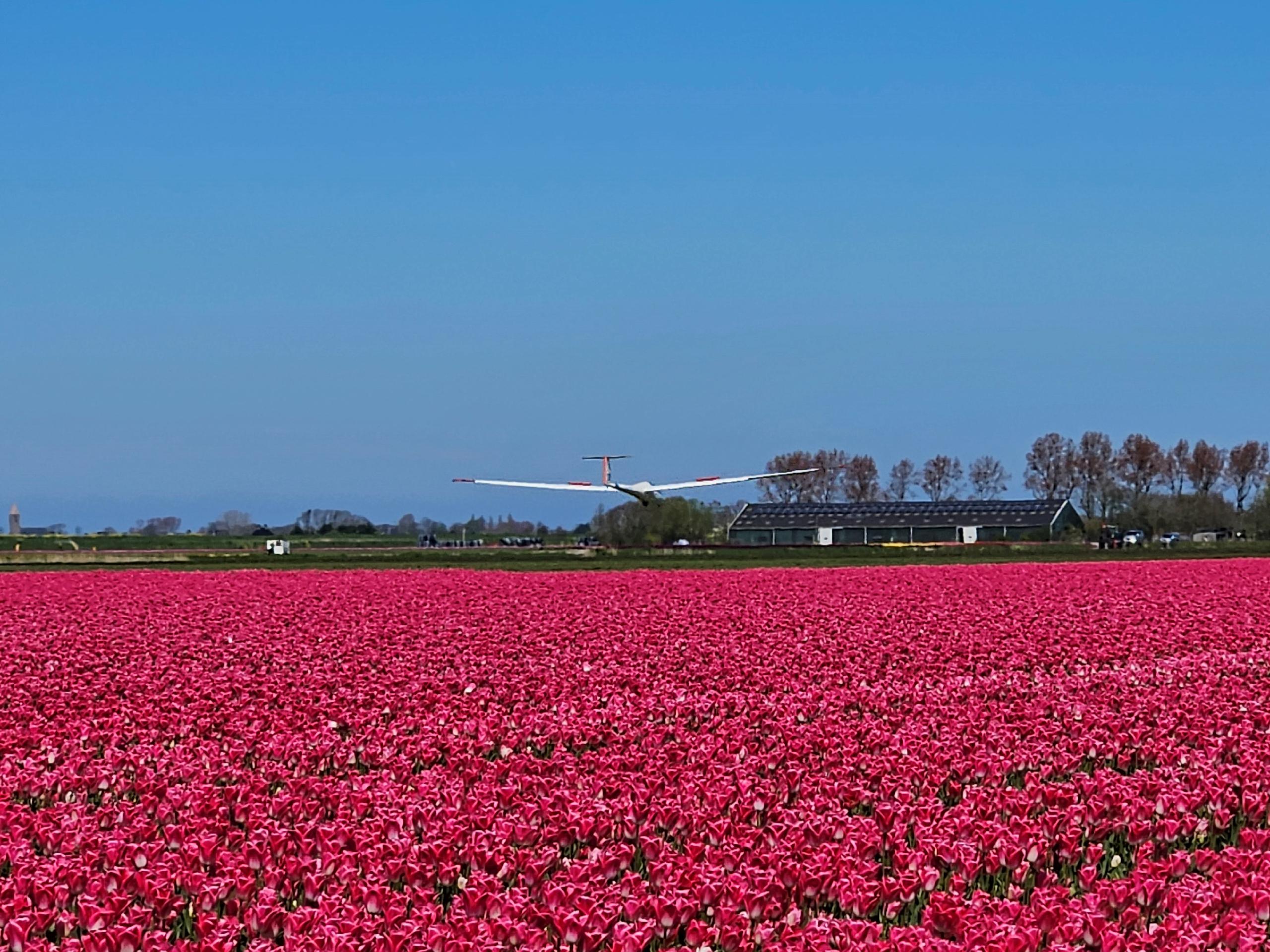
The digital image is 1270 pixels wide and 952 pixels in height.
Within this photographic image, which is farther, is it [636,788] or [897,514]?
[897,514]

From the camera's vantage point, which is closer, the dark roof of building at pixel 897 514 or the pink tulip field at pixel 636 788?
the pink tulip field at pixel 636 788

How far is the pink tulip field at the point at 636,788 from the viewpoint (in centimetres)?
522

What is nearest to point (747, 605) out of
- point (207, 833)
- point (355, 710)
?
point (355, 710)

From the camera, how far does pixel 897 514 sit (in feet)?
375

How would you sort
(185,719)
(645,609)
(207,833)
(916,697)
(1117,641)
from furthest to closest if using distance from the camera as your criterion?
(645,609)
(1117,641)
(916,697)
(185,719)
(207,833)

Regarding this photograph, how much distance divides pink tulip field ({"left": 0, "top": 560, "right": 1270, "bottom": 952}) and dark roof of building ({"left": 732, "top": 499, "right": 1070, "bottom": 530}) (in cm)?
9587

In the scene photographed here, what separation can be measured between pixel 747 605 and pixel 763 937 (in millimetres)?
14926

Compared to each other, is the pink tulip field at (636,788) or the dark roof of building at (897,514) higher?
the dark roof of building at (897,514)

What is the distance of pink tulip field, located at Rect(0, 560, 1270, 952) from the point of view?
522 centimetres

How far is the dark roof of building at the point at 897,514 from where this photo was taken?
11025 centimetres

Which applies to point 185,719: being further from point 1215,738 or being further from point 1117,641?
point 1117,641

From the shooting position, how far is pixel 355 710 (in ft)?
34.4

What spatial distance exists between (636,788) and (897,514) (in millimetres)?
109217

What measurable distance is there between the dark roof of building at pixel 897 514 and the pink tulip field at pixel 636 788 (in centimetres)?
9587
